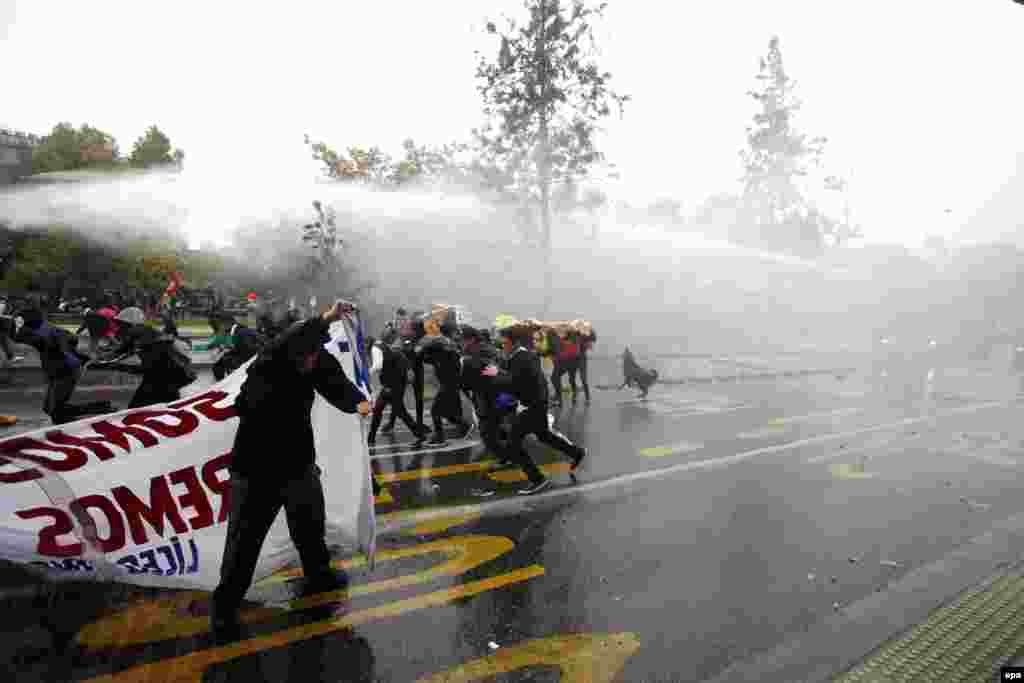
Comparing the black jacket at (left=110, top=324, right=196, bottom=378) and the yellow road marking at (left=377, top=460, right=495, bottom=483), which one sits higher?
the black jacket at (left=110, top=324, right=196, bottom=378)

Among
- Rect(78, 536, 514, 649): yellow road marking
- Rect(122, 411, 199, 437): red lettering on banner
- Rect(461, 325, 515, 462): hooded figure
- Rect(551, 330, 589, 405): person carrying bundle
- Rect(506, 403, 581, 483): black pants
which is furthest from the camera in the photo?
Rect(551, 330, 589, 405): person carrying bundle

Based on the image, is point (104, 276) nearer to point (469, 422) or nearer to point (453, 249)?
point (453, 249)

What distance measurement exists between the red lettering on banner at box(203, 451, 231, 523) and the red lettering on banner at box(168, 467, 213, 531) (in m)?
0.05

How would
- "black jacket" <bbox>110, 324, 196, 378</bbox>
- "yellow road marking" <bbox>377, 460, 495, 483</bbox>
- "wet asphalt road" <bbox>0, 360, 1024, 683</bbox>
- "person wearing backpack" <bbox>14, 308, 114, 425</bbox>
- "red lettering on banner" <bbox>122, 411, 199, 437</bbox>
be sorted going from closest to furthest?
"wet asphalt road" <bbox>0, 360, 1024, 683</bbox>
"red lettering on banner" <bbox>122, 411, 199, 437</bbox>
"black jacket" <bbox>110, 324, 196, 378</bbox>
"yellow road marking" <bbox>377, 460, 495, 483</bbox>
"person wearing backpack" <bbox>14, 308, 114, 425</bbox>

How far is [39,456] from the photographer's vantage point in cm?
390

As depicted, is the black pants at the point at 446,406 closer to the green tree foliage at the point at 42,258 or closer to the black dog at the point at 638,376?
the black dog at the point at 638,376

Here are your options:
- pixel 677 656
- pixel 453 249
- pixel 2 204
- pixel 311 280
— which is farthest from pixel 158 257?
pixel 677 656

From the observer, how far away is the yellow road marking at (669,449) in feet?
28.1

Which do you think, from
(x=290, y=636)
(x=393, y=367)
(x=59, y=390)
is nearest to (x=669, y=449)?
(x=393, y=367)

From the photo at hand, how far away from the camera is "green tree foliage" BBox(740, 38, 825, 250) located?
3828cm

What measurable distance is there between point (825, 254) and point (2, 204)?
3979cm

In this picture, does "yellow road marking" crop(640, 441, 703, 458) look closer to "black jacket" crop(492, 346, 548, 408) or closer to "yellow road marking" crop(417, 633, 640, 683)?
"black jacket" crop(492, 346, 548, 408)

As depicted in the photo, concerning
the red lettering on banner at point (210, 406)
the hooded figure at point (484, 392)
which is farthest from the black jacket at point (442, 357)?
the red lettering on banner at point (210, 406)

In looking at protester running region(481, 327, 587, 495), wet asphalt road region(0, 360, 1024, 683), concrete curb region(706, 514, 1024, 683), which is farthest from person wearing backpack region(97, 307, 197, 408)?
concrete curb region(706, 514, 1024, 683)
